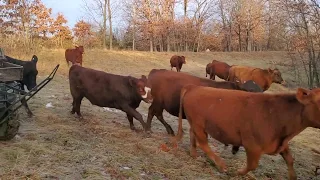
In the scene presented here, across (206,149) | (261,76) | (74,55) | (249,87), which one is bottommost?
(206,149)

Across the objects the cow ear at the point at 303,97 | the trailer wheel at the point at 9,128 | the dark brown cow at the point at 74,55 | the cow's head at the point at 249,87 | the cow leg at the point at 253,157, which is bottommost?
the cow leg at the point at 253,157

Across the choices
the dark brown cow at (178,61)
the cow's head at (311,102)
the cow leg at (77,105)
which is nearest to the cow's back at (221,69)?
the dark brown cow at (178,61)

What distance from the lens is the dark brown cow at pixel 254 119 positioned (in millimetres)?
4492

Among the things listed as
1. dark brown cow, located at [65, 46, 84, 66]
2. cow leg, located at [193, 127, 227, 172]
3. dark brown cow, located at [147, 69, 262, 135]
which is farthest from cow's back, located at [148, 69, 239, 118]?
dark brown cow, located at [65, 46, 84, 66]

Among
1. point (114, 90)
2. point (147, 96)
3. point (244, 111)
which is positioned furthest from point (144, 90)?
point (244, 111)

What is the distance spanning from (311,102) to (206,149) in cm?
169

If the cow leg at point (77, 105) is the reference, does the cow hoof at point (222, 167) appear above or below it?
below

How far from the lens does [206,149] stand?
5297 mm

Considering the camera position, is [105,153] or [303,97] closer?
[303,97]

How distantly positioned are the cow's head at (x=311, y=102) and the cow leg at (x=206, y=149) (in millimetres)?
1463

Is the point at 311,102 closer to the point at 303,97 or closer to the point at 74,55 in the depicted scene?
the point at 303,97

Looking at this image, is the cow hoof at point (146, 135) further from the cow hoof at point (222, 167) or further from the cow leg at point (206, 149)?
the cow hoof at point (222, 167)

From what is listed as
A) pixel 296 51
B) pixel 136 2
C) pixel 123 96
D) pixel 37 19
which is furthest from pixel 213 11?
pixel 123 96

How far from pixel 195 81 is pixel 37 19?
31.9m
